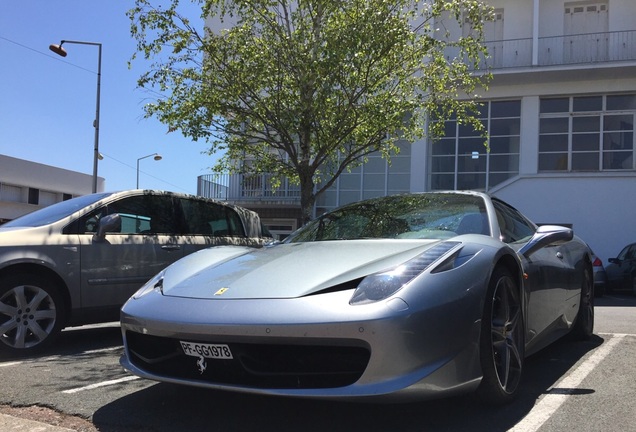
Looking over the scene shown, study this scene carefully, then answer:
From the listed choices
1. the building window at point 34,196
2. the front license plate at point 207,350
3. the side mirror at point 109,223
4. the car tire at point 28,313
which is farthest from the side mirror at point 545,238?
the building window at point 34,196

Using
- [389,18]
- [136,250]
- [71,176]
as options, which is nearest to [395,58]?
[389,18]

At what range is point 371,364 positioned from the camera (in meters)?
2.48

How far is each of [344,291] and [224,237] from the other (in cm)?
404

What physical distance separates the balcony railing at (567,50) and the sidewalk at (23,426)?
1635cm

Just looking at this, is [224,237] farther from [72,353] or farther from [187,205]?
[72,353]

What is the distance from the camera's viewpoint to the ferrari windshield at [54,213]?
16.8ft

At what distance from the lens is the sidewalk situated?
9.60 feet

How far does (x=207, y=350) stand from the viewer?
2.73 meters

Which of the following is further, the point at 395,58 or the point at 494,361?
the point at 395,58

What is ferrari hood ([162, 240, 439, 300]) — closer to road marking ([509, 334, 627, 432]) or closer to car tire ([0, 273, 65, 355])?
road marking ([509, 334, 627, 432])

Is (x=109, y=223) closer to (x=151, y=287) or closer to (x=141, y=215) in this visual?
(x=141, y=215)

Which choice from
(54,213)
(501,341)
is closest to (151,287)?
(501,341)

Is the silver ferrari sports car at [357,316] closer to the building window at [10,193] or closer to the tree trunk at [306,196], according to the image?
the tree trunk at [306,196]

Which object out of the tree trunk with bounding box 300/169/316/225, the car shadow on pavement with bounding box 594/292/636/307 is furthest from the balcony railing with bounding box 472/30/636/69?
the tree trunk with bounding box 300/169/316/225
